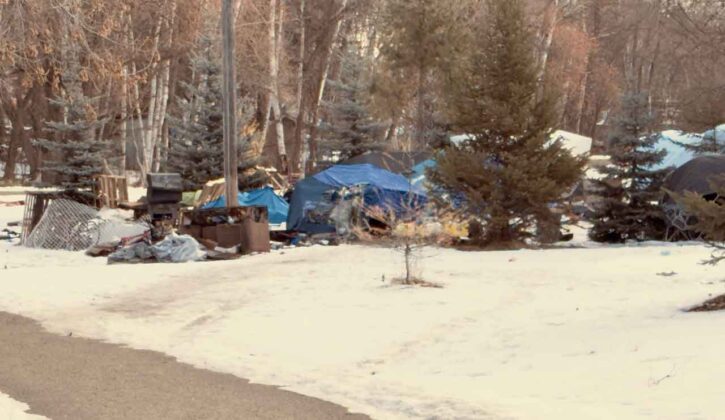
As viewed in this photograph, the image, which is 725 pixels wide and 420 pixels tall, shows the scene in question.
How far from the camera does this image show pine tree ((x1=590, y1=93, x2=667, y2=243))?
1085 inches

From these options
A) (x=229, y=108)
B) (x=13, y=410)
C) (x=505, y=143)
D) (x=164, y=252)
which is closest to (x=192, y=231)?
(x=164, y=252)

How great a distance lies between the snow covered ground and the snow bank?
2.25 m

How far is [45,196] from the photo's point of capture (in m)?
25.8

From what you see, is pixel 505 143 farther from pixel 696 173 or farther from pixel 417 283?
pixel 417 283

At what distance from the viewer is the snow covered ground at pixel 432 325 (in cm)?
882

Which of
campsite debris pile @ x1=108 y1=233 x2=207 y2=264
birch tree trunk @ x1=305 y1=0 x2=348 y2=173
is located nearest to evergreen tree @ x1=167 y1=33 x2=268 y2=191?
campsite debris pile @ x1=108 y1=233 x2=207 y2=264

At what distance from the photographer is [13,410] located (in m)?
8.12

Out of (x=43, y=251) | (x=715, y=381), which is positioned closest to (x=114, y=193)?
(x=43, y=251)

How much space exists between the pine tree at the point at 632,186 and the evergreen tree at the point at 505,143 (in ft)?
9.49

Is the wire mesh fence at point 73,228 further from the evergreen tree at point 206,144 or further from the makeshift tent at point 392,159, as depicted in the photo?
the makeshift tent at point 392,159

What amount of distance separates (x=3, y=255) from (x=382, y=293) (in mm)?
10595

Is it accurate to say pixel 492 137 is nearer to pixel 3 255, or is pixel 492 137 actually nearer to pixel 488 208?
pixel 488 208

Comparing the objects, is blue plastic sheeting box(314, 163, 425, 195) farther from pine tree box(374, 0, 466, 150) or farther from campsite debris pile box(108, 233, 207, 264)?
campsite debris pile box(108, 233, 207, 264)

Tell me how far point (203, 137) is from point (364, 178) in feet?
20.6
